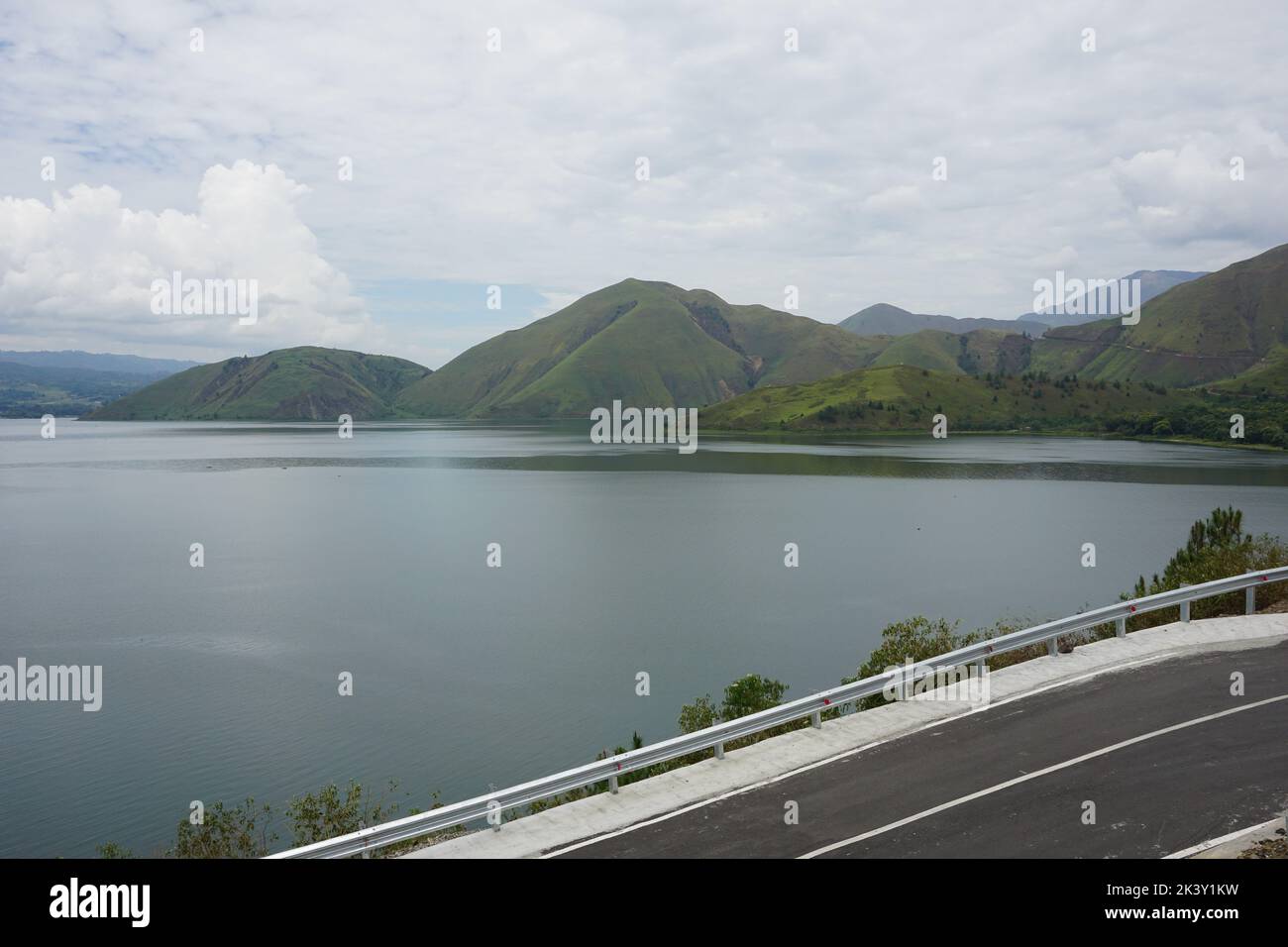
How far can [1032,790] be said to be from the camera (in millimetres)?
13336

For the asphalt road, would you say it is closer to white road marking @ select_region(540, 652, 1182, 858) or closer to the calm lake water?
white road marking @ select_region(540, 652, 1182, 858)

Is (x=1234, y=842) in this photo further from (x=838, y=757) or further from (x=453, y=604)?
(x=453, y=604)

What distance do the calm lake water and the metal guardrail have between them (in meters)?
12.3

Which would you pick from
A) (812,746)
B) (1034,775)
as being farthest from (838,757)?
(1034,775)

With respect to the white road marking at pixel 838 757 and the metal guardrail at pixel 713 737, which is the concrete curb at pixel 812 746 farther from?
the metal guardrail at pixel 713 737

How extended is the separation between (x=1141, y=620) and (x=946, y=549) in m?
41.5

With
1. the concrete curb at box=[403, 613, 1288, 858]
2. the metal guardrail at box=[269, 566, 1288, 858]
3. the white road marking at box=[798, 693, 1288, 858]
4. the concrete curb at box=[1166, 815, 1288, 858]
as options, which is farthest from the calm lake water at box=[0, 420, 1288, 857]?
the concrete curb at box=[1166, 815, 1288, 858]

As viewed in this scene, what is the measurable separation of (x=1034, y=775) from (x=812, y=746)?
153 inches

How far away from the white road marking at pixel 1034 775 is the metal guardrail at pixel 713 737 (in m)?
3.62

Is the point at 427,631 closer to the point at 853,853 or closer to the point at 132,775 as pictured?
the point at 132,775

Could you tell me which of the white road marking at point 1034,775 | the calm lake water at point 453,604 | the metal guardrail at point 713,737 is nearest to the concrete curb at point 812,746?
the metal guardrail at point 713,737
